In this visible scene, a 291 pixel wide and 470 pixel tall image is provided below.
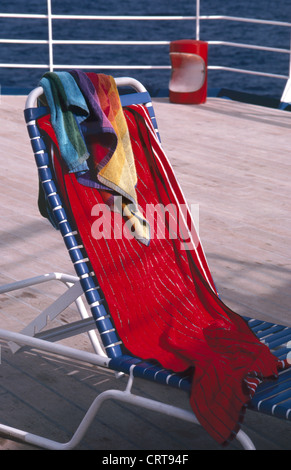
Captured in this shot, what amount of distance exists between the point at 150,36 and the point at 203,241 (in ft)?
144

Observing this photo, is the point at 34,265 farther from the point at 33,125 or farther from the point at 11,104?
the point at 11,104

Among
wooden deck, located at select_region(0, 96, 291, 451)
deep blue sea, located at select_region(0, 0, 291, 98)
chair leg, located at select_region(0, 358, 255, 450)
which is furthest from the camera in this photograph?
deep blue sea, located at select_region(0, 0, 291, 98)

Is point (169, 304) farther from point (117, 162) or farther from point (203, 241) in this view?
point (203, 241)

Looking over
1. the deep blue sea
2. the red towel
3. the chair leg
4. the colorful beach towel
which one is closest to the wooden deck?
the chair leg

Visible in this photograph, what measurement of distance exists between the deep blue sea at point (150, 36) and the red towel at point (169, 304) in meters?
24.2

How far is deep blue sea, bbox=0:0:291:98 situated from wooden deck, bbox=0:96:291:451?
20.5m

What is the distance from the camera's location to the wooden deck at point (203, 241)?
2.67 meters

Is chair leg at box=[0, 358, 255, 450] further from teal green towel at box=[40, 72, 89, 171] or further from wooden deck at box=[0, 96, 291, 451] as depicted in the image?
teal green towel at box=[40, 72, 89, 171]

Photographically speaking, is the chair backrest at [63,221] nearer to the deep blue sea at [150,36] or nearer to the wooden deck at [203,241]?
the wooden deck at [203,241]

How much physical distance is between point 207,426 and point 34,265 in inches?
76.0

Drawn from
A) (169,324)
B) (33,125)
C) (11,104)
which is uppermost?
(33,125)

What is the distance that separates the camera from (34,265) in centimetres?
402

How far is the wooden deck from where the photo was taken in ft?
8.75
